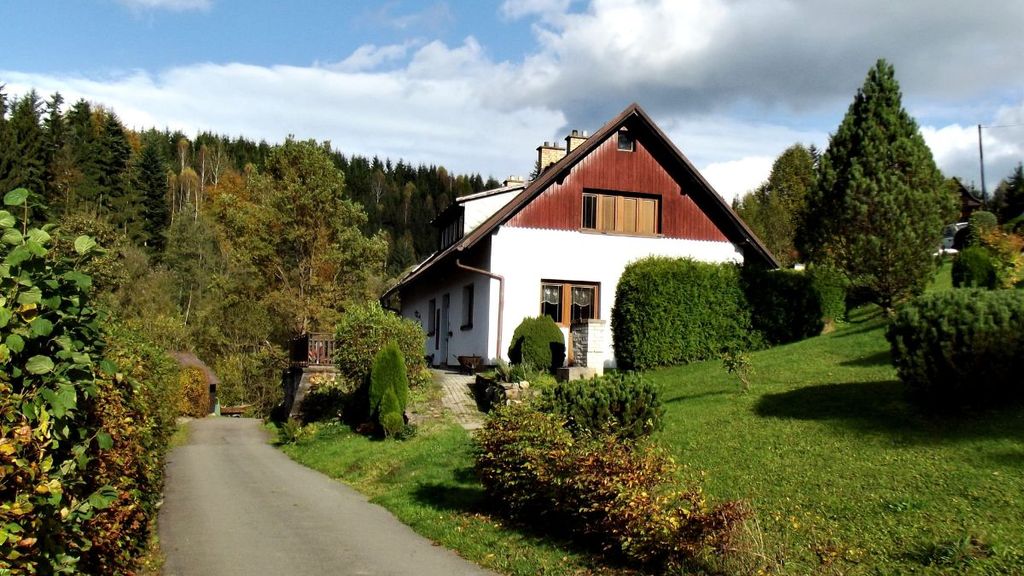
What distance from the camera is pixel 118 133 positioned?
70812mm

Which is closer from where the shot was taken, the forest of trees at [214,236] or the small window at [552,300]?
the small window at [552,300]

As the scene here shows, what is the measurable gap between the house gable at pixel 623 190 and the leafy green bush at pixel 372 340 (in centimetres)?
460

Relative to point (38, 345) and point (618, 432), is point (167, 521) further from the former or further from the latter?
point (38, 345)

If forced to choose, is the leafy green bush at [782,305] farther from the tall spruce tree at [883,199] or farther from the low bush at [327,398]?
the low bush at [327,398]

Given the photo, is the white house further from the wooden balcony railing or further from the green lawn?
the green lawn

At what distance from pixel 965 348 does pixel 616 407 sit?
4309 millimetres

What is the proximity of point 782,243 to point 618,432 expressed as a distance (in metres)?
48.2

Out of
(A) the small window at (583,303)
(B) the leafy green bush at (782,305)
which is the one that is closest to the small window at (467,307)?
(A) the small window at (583,303)

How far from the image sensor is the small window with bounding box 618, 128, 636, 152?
25078mm

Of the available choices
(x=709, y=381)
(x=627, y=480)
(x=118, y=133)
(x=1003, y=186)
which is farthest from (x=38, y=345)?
(x=118, y=133)

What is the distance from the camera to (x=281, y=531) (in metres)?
10.3

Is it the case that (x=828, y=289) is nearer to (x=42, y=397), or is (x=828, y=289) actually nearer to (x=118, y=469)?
(x=118, y=469)

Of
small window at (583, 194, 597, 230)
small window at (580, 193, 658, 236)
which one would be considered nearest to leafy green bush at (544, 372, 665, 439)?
small window at (580, 193, 658, 236)

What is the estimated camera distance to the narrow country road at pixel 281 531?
8.50m
